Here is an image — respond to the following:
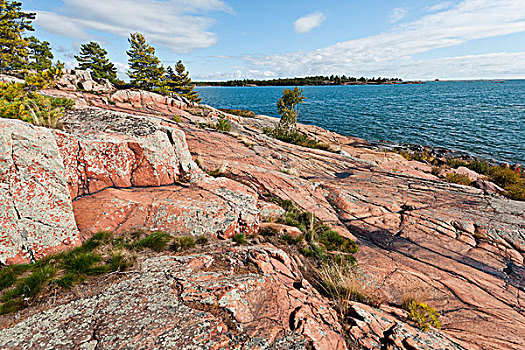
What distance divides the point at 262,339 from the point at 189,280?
1.88 meters

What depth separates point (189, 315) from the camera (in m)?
3.79

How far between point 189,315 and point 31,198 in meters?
4.95

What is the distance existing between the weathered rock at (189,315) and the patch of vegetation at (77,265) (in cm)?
48

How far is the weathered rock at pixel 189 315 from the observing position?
10.9 feet

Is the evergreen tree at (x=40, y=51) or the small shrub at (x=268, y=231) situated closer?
the small shrub at (x=268, y=231)

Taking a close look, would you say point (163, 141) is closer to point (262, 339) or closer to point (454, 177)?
point (262, 339)

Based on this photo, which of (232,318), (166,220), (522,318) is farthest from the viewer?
(166,220)

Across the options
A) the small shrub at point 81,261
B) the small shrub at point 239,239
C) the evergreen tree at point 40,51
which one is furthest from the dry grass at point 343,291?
the evergreen tree at point 40,51

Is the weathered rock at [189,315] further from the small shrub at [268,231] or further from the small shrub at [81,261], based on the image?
the small shrub at [268,231]

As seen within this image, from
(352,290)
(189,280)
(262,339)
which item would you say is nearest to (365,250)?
(352,290)

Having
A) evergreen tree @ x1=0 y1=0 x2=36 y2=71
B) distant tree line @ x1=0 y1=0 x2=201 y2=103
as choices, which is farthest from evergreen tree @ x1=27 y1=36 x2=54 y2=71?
evergreen tree @ x1=0 y1=0 x2=36 y2=71

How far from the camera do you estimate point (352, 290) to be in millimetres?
5398

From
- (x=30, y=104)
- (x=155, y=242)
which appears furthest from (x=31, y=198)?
(x=30, y=104)

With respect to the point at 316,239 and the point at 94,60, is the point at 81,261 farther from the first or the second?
the point at 94,60
